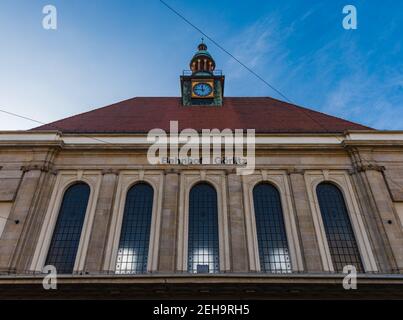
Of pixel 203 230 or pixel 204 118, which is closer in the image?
pixel 203 230

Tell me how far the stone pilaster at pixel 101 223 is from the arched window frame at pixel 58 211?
21 cm

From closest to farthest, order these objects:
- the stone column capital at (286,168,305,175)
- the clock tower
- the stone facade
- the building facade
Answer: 1. the building facade
2. the stone facade
3. the stone column capital at (286,168,305,175)
4. the clock tower

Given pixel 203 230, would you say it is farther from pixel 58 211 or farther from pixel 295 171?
pixel 58 211

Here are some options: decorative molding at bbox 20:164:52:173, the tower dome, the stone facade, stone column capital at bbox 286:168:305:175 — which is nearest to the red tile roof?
the stone facade

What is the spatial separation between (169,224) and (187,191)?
6.62 ft

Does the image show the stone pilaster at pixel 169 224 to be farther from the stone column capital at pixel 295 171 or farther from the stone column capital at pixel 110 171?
the stone column capital at pixel 295 171

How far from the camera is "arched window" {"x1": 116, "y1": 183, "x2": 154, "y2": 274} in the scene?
559 inches

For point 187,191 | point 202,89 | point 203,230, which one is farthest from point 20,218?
point 202,89

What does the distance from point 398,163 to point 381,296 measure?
26.1 ft

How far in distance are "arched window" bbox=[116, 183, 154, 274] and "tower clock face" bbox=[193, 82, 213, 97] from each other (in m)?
11.1

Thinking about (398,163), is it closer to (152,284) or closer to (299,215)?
(299,215)

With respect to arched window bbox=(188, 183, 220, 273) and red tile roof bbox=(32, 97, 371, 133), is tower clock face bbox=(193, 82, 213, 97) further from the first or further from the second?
arched window bbox=(188, 183, 220, 273)

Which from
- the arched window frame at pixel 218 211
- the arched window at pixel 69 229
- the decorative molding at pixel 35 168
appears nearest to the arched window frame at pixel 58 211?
the arched window at pixel 69 229

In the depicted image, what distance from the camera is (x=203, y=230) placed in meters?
15.2
